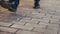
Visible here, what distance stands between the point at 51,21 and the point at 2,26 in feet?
2.39

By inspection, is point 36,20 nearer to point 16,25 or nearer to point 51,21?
point 51,21

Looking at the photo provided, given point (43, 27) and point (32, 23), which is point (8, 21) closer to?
point (32, 23)

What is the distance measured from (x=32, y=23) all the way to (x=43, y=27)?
21cm

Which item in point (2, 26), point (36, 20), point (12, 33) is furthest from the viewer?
point (36, 20)

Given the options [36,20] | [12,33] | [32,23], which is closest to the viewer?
[12,33]

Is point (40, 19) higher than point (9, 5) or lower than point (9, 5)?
lower

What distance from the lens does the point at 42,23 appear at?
1.95 metres

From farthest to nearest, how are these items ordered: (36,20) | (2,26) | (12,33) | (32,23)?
(36,20), (32,23), (2,26), (12,33)

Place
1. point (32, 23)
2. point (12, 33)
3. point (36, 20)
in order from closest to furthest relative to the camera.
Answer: point (12, 33) < point (32, 23) < point (36, 20)

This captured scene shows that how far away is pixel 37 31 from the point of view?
1.65 meters

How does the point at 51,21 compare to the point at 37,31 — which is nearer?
the point at 37,31

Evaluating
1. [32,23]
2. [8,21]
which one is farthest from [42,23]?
[8,21]

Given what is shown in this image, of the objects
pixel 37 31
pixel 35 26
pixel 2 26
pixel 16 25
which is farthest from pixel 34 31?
pixel 2 26

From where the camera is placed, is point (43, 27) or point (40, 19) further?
point (40, 19)
